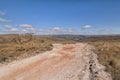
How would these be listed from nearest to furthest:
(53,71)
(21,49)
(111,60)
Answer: (53,71) → (111,60) → (21,49)

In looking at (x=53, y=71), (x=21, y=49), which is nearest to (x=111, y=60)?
(x=53, y=71)

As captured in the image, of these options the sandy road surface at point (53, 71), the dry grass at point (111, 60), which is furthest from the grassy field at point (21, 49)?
the dry grass at point (111, 60)

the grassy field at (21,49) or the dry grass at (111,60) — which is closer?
the dry grass at (111,60)

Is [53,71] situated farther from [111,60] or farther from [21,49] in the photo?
[21,49]

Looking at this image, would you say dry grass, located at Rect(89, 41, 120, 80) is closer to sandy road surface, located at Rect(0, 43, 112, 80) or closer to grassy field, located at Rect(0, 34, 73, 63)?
sandy road surface, located at Rect(0, 43, 112, 80)

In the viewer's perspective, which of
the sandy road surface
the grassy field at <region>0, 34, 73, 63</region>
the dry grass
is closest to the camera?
the sandy road surface

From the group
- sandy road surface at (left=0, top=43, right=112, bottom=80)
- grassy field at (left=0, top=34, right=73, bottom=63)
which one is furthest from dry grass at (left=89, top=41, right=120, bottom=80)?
grassy field at (left=0, top=34, right=73, bottom=63)

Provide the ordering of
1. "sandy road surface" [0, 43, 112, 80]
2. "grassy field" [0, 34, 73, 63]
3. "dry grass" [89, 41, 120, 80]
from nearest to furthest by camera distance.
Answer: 1. "sandy road surface" [0, 43, 112, 80]
2. "dry grass" [89, 41, 120, 80]
3. "grassy field" [0, 34, 73, 63]

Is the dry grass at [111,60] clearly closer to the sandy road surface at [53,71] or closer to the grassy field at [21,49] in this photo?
the sandy road surface at [53,71]

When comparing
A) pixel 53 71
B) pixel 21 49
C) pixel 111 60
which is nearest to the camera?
pixel 53 71

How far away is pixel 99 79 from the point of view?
14281 millimetres

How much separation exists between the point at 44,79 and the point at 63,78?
5.51 feet

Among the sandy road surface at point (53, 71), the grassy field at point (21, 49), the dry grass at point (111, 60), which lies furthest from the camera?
the grassy field at point (21, 49)

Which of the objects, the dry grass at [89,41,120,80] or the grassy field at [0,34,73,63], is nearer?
the dry grass at [89,41,120,80]
